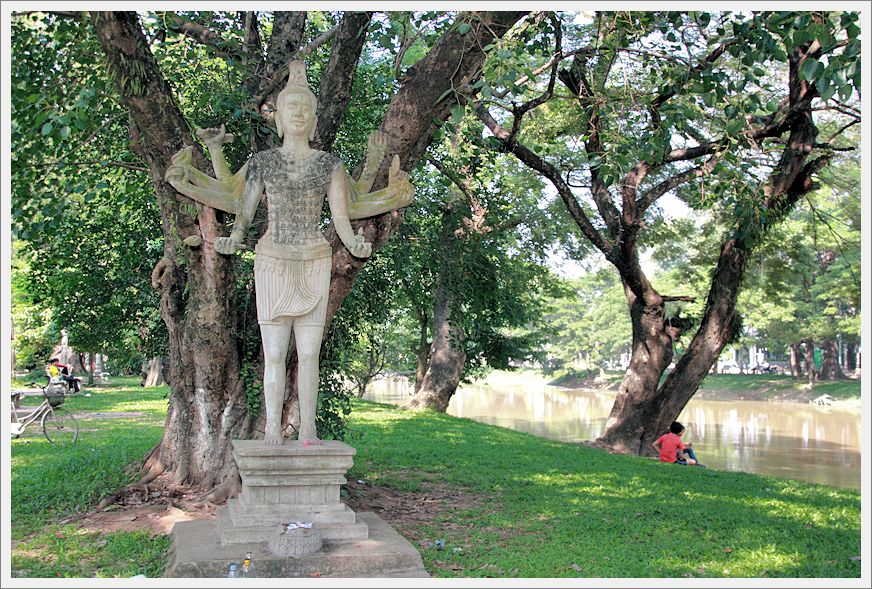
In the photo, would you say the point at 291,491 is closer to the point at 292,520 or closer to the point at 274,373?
the point at 292,520

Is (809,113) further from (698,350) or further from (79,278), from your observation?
(79,278)

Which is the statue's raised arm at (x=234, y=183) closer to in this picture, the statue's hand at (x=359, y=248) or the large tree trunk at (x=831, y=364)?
the statue's hand at (x=359, y=248)

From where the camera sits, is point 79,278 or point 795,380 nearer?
point 79,278

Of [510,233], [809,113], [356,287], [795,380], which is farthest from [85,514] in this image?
[795,380]

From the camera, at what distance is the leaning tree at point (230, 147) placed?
6145mm

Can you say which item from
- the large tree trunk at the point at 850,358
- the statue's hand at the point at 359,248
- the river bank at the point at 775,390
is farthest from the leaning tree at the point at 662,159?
the large tree trunk at the point at 850,358

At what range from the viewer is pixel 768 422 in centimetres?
2458

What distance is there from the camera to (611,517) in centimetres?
680

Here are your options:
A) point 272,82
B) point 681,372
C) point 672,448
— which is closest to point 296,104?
point 272,82

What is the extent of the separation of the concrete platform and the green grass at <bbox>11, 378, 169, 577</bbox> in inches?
14.4

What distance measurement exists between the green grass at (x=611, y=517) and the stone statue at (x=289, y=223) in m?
1.72

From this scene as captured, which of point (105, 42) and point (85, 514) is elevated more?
point (105, 42)

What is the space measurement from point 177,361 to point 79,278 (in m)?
2.74

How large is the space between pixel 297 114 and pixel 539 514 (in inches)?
154
